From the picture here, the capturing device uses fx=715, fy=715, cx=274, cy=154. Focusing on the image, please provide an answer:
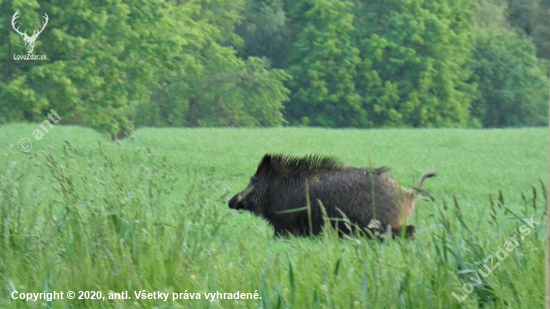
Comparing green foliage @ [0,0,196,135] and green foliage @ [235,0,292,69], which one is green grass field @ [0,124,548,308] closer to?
green foliage @ [0,0,196,135]

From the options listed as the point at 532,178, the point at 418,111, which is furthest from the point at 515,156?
the point at 418,111

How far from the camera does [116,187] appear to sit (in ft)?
14.4

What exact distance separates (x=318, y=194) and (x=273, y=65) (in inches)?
480

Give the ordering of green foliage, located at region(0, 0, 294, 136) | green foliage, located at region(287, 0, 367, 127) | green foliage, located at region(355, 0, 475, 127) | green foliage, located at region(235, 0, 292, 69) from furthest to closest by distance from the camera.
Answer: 1. green foliage, located at region(355, 0, 475, 127)
2. green foliage, located at region(287, 0, 367, 127)
3. green foliage, located at region(235, 0, 292, 69)
4. green foliage, located at region(0, 0, 294, 136)

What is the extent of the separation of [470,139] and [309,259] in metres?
10.9

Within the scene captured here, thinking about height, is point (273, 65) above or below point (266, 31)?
below

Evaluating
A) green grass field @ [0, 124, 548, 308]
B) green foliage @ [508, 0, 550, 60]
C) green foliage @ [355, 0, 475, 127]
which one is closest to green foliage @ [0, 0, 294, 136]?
green foliage @ [355, 0, 475, 127]

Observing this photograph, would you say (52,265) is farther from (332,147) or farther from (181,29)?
(181,29)

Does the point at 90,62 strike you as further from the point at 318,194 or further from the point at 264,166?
the point at 318,194

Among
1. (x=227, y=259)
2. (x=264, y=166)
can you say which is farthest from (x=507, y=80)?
(x=227, y=259)

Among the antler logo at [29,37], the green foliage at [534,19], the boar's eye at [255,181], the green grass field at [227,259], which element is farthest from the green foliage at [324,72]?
the green grass field at [227,259]

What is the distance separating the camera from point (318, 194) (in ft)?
18.1

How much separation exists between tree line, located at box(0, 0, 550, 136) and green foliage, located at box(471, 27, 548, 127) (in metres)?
0.05

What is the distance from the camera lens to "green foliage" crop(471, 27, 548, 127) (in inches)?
840
